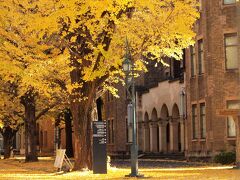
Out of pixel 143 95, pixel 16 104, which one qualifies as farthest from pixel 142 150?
pixel 16 104

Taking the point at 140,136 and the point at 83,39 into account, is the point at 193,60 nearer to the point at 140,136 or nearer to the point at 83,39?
the point at 83,39

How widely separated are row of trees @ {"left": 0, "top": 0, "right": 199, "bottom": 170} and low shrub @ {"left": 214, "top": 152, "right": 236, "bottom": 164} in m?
10.2

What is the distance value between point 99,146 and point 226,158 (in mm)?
11799

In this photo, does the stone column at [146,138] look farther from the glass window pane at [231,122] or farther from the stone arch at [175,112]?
the glass window pane at [231,122]

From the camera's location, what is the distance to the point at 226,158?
34.1 metres

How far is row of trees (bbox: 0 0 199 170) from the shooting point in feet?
73.4

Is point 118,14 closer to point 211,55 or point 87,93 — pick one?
point 87,93

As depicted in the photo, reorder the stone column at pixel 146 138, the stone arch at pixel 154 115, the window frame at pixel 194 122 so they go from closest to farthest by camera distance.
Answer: the window frame at pixel 194 122 < the stone arch at pixel 154 115 < the stone column at pixel 146 138

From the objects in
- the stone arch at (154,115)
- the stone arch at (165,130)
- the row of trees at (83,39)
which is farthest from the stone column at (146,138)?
the row of trees at (83,39)

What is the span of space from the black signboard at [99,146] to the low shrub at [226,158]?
11.3m

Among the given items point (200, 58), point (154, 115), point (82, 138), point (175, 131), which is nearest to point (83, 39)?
point (82, 138)

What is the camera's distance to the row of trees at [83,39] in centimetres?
2236

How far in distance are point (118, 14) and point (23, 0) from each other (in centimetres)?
400

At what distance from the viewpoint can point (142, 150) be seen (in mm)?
55969
